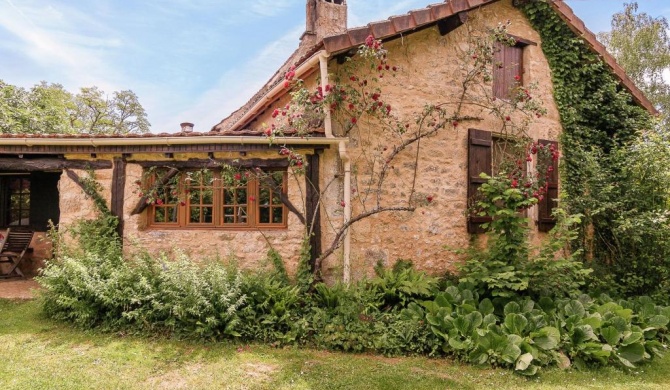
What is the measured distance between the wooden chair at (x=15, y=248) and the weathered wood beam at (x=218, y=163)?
4113mm

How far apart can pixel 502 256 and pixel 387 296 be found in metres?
1.77

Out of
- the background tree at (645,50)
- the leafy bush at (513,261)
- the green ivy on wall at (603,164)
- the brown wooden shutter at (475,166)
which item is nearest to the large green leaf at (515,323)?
the leafy bush at (513,261)

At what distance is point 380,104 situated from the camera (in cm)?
600

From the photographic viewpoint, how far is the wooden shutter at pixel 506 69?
7730 mm

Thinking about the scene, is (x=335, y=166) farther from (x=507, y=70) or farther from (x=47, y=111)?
(x=47, y=111)

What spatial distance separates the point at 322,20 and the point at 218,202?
6.09 meters

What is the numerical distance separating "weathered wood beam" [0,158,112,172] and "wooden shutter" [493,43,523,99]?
7.17 meters

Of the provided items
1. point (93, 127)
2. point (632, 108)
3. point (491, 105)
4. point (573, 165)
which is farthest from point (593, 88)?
point (93, 127)

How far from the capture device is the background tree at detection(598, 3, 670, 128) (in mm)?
15875

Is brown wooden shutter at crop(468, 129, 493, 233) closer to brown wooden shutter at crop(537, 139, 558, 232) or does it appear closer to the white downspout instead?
brown wooden shutter at crop(537, 139, 558, 232)

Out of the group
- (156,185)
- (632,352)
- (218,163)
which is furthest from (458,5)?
(156,185)

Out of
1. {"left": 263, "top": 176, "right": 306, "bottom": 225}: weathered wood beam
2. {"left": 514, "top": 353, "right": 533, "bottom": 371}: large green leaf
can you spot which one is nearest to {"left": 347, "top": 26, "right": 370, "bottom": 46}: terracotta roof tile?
{"left": 263, "top": 176, "right": 306, "bottom": 225}: weathered wood beam

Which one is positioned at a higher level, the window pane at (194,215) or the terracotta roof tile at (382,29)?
the terracotta roof tile at (382,29)

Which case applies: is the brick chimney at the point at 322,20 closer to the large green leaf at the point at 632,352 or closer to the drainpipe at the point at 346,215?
the drainpipe at the point at 346,215
